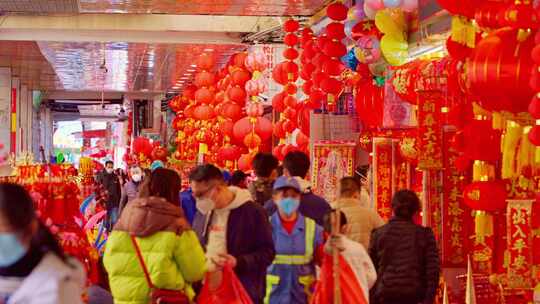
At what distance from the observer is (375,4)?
11.9m

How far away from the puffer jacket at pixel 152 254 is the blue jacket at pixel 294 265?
646 mm

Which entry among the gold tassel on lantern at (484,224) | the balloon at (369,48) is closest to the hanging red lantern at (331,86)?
the balloon at (369,48)

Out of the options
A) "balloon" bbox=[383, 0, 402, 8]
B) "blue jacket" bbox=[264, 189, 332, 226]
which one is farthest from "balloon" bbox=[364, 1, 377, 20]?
"blue jacket" bbox=[264, 189, 332, 226]

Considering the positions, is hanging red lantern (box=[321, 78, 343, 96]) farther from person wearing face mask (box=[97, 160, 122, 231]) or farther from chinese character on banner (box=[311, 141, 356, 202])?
person wearing face mask (box=[97, 160, 122, 231])

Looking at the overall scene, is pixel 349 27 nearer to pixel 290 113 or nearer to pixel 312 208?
pixel 290 113

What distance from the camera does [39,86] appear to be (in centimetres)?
3512

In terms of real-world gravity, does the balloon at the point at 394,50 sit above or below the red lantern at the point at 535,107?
above

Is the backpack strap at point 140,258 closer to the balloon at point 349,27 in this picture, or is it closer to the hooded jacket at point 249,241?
the hooded jacket at point 249,241

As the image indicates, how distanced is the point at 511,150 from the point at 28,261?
4088 mm

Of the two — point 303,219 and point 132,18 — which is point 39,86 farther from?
point 303,219

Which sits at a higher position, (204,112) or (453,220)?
→ (204,112)

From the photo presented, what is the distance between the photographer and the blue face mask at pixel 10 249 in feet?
14.8

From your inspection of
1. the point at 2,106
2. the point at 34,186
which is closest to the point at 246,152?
the point at 2,106

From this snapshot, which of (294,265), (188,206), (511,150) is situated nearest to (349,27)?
(188,206)
